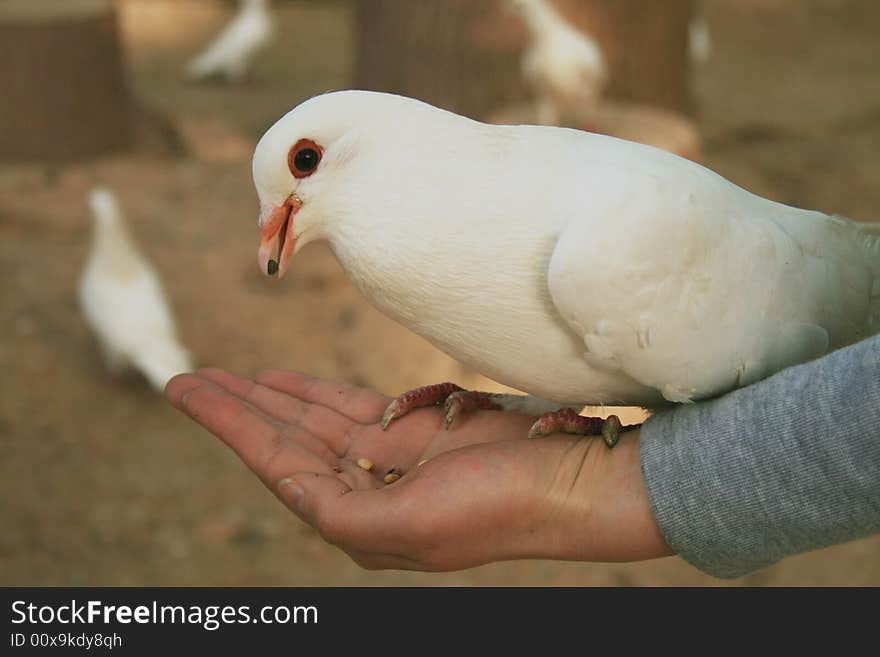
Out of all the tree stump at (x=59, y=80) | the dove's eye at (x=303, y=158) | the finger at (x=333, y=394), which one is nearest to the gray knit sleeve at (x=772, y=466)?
the finger at (x=333, y=394)

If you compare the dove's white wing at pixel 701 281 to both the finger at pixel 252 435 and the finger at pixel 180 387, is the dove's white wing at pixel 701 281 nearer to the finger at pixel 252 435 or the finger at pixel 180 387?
the finger at pixel 252 435

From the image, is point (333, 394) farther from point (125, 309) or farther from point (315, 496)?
point (125, 309)

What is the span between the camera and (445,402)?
2.65 meters

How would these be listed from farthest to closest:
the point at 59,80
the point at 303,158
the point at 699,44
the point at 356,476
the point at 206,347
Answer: the point at 699,44 < the point at 59,80 < the point at 206,347 < the point at 356,476 < the point at 303,158

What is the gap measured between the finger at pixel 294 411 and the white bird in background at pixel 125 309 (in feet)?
8.36

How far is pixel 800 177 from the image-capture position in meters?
7.75

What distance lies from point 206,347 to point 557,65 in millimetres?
2502

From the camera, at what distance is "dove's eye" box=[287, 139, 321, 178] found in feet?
6.93

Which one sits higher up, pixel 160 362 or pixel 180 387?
pixel 160 362

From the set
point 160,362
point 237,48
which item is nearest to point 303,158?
point 160,362

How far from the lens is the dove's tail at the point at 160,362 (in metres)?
5.12

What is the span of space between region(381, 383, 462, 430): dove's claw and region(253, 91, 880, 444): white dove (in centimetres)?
41
